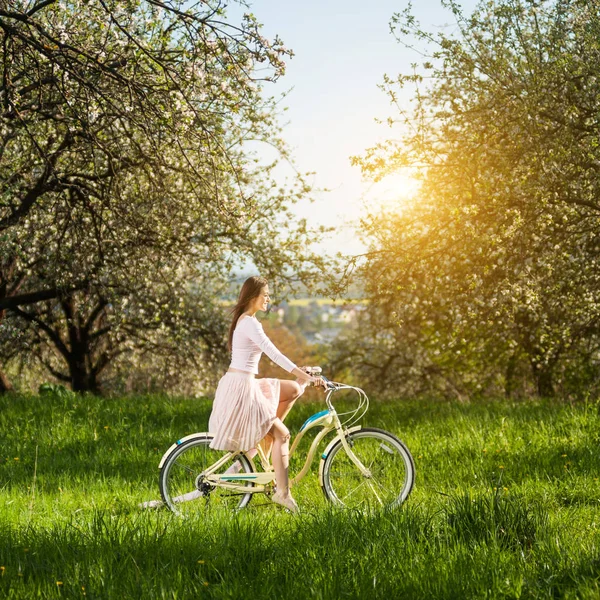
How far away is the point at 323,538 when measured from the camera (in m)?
5.03

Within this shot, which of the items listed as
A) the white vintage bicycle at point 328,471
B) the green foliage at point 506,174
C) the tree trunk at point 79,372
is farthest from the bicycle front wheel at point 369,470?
the tree trunk at point 79,372

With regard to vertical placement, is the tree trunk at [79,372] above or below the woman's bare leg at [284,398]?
above

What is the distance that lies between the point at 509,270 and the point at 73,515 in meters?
6.83

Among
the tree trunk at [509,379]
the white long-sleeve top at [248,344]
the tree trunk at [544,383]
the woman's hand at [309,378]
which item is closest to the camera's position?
the woman's hand at [309,378]

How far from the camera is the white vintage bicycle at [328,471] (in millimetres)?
6371

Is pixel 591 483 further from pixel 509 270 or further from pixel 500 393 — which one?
pixel 500 393

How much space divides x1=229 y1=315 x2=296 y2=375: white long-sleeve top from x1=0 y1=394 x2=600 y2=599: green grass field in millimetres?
1166

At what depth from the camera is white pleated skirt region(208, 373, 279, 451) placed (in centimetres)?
627

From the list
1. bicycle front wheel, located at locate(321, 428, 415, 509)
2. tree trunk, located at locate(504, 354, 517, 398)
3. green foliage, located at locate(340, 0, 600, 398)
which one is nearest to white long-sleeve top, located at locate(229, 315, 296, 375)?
bicycle front wheel, located at locate(321, 428, 415, 509)

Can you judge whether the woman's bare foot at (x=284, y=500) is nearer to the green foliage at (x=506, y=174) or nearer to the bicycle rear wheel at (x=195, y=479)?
the bicycle rear wheel at (x=195, y=479)

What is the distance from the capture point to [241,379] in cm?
636

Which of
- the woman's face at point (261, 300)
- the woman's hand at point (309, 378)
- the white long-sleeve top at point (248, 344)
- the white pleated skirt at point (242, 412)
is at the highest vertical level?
the woman's face at point (261, 300)

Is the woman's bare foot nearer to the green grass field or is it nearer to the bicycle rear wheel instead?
the green grass field

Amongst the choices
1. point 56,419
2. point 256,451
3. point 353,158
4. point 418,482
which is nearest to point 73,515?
point 256,451
